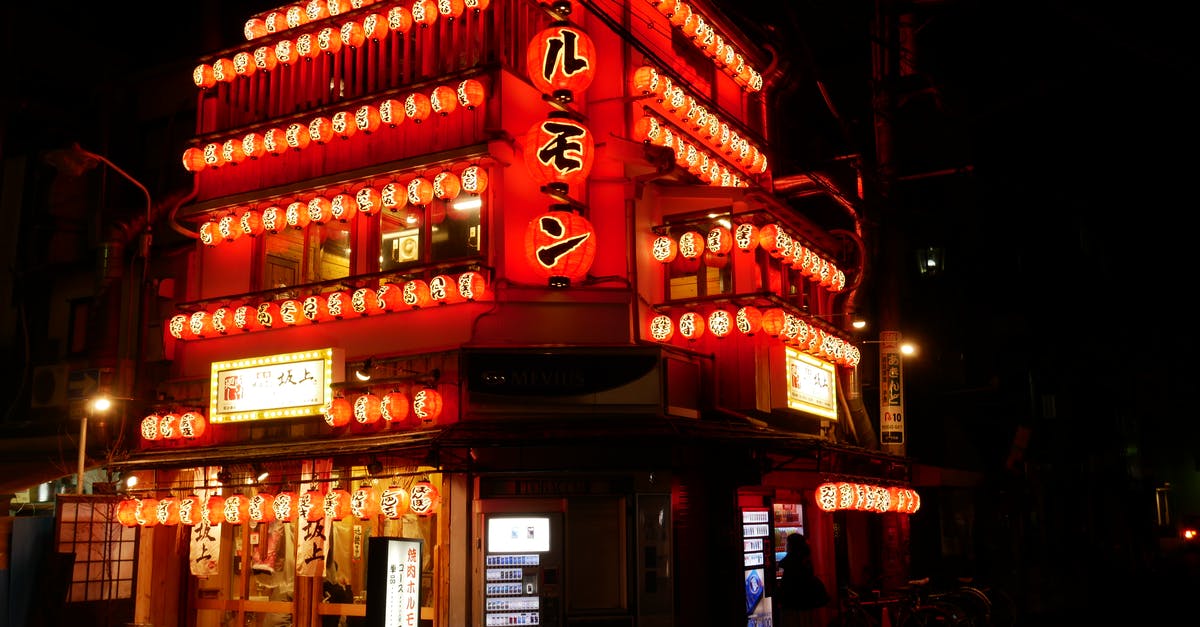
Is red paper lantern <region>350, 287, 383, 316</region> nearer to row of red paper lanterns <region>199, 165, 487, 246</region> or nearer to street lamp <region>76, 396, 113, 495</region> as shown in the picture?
row of red paper lanterns <region>199, 165, 487, 246</region>

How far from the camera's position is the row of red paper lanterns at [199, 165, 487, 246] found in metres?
16.3

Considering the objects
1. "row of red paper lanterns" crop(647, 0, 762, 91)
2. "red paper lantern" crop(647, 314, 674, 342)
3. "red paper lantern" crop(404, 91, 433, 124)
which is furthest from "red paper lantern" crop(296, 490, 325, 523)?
"row of red paper lanterns" crop(647, 0, 762, 91)

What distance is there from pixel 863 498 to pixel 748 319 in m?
5.44

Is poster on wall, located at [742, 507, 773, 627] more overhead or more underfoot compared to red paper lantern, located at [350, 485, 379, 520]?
more underfoot

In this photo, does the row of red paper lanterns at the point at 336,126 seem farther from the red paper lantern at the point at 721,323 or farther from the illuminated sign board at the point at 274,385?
the red paper lantern at the point at 721,323

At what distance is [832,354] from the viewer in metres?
20.8

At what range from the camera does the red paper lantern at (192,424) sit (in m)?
18.3

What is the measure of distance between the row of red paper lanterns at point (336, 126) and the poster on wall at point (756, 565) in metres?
9.60

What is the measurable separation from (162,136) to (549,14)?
14.6m

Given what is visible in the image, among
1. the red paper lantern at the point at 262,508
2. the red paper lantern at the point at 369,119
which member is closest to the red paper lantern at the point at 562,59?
the red paper lantern at the point at 369,119

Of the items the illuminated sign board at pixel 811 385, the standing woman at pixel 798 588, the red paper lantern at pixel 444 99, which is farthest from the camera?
the illuminated sign board at pixel 811 385

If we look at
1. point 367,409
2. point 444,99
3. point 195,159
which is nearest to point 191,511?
point 367,409

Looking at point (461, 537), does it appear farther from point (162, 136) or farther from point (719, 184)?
point (162, 136)

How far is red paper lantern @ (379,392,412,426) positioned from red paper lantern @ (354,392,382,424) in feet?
0.45
